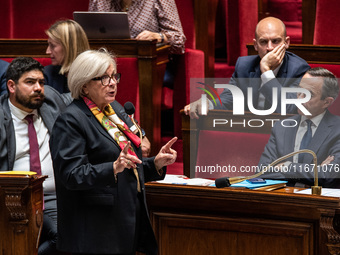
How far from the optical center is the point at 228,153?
4.79ft

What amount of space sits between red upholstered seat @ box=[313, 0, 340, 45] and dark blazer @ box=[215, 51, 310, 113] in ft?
0.83

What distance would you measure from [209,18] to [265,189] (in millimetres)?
964

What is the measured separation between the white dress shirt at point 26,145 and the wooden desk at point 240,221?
304mm

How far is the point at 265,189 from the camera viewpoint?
1146 millimetres

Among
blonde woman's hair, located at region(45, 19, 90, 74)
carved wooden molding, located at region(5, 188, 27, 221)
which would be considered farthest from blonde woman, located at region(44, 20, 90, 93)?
carved wooden molding, located at region(5, 188, 27, 221)

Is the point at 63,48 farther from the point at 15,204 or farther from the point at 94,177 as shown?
the point at 94,177

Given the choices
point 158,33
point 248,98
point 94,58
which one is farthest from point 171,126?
point 94,58

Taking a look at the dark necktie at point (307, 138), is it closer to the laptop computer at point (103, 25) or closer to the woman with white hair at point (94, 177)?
the woman with white hair at point (94, 177)

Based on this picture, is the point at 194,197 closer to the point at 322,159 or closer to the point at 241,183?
the point at 241,183

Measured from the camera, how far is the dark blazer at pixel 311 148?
4.02 ft

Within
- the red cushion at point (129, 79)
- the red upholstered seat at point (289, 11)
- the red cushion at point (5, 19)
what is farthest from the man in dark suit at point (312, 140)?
the red cushion at point (5, 19)

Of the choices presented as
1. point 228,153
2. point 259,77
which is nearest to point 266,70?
point 259,77

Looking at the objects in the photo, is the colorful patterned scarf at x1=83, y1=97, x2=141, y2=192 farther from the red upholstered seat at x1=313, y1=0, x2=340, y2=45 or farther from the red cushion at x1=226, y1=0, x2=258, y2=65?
the red cushion at x1=226, y1=0, x2=258, y2=65

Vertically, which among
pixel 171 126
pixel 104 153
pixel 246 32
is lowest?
pixel 171 126
